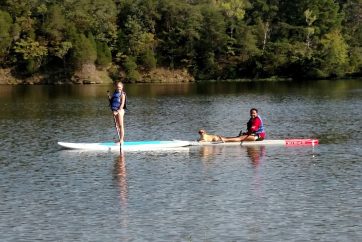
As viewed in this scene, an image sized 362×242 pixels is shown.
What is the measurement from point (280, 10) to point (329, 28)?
37.2ft

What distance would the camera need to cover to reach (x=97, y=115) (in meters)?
54.7

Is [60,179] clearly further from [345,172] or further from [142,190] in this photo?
[345,172]

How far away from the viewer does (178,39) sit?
129000 mm

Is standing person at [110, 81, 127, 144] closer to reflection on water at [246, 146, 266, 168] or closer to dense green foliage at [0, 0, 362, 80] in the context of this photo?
reflection on water at [246, 146, 266, 168]

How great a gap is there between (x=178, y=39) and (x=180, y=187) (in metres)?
106

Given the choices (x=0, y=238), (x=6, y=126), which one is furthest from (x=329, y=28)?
(x=0, y=238)

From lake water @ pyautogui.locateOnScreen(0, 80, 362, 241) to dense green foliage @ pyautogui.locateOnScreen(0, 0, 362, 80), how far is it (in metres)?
74.8

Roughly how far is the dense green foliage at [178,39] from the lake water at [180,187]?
245 ft

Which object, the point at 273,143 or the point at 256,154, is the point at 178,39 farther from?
the point at 256,154

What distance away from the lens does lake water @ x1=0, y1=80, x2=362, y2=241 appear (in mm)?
19000

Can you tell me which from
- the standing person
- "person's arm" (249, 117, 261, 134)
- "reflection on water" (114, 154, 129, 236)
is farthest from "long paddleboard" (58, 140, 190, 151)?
"person's arm" (249, 117, 261, 134)

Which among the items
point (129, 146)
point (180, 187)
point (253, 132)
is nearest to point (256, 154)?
point (253, 132)

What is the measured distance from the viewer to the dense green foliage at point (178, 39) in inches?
4668

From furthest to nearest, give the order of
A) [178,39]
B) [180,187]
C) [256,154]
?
[178,39] → [256,154] → [180,187]
